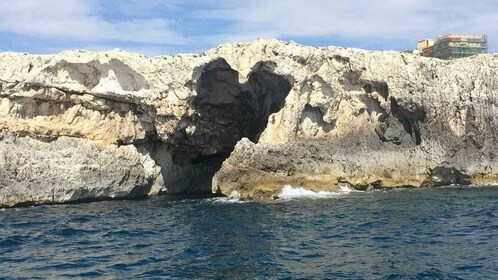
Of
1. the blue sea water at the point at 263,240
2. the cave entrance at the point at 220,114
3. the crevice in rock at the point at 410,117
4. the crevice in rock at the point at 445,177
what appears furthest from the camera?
the cave entrance at the point at 220,114

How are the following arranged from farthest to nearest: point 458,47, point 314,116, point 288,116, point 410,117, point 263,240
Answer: point 458,47, point 314,116, point 410,117, point 288,116, point 263,240

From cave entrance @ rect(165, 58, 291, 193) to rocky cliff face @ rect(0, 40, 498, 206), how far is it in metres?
0.54

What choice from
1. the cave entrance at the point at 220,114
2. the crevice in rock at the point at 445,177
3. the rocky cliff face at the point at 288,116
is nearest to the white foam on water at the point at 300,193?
the rocky cliff face at the point at 288,116

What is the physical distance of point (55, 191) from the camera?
33.7m

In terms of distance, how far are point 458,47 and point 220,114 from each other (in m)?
31.0

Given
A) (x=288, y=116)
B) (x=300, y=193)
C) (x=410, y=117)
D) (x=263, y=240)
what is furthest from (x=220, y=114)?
(x=263, y=240)

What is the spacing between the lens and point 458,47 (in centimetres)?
5906

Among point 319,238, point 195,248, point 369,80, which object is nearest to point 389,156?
point 369,80

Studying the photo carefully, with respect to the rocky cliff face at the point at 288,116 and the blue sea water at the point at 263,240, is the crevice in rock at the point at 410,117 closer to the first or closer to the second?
the rocky cliff face at the point at 288,116

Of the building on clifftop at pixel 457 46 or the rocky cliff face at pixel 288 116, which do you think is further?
the building on clifftop at pixel 457 46

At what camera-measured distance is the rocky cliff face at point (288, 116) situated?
35656 millimetres

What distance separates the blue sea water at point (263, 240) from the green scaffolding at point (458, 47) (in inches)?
1257

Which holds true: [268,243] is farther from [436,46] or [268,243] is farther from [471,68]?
[436,46]

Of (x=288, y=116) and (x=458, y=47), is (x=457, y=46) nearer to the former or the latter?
(x=458, y=47)
